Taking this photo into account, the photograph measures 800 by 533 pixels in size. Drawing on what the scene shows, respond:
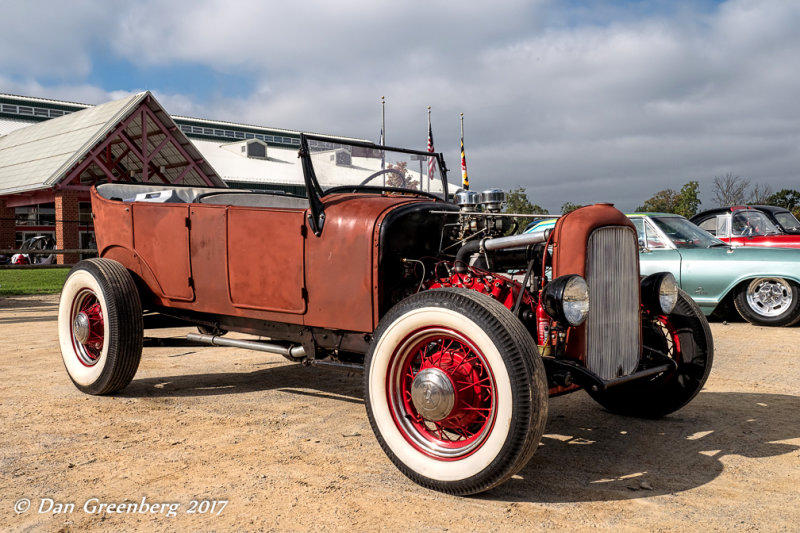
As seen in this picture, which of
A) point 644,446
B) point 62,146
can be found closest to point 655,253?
point 644,446

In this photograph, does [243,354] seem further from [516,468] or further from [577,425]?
[516,468]

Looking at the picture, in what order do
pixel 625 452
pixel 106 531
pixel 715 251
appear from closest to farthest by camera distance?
pixel 106 531, pixel 625 452, pixel 715 251

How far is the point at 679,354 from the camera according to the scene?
396cm

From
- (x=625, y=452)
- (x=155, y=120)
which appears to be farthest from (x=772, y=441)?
(x=155, y=120)

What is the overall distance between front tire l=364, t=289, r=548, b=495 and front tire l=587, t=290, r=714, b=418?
125 cm

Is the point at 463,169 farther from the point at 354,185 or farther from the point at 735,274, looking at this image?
the point at 735,274

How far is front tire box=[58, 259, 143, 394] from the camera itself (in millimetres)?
4570

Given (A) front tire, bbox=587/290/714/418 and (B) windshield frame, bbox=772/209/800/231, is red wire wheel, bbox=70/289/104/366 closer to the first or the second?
(A) front tire, bbox=587/290/714/418

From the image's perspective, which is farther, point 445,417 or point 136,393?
point 136,393

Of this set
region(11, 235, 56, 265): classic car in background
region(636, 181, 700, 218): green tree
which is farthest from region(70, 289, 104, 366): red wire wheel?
region(636, 181, 700, 218): green tree

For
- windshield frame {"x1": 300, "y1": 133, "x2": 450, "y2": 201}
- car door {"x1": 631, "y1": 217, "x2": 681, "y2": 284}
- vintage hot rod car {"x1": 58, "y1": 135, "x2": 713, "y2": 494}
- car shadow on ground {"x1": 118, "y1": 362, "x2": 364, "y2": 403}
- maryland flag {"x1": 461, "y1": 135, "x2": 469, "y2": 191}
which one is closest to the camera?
vintage hot rod car {"x1": 58, "y1": 135, "x2": 713, "y2": 494}

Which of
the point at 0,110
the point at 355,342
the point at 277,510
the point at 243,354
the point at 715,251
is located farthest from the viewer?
the point at 0,110

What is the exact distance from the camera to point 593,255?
3305 mm

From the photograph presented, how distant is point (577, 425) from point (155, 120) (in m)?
20.0
